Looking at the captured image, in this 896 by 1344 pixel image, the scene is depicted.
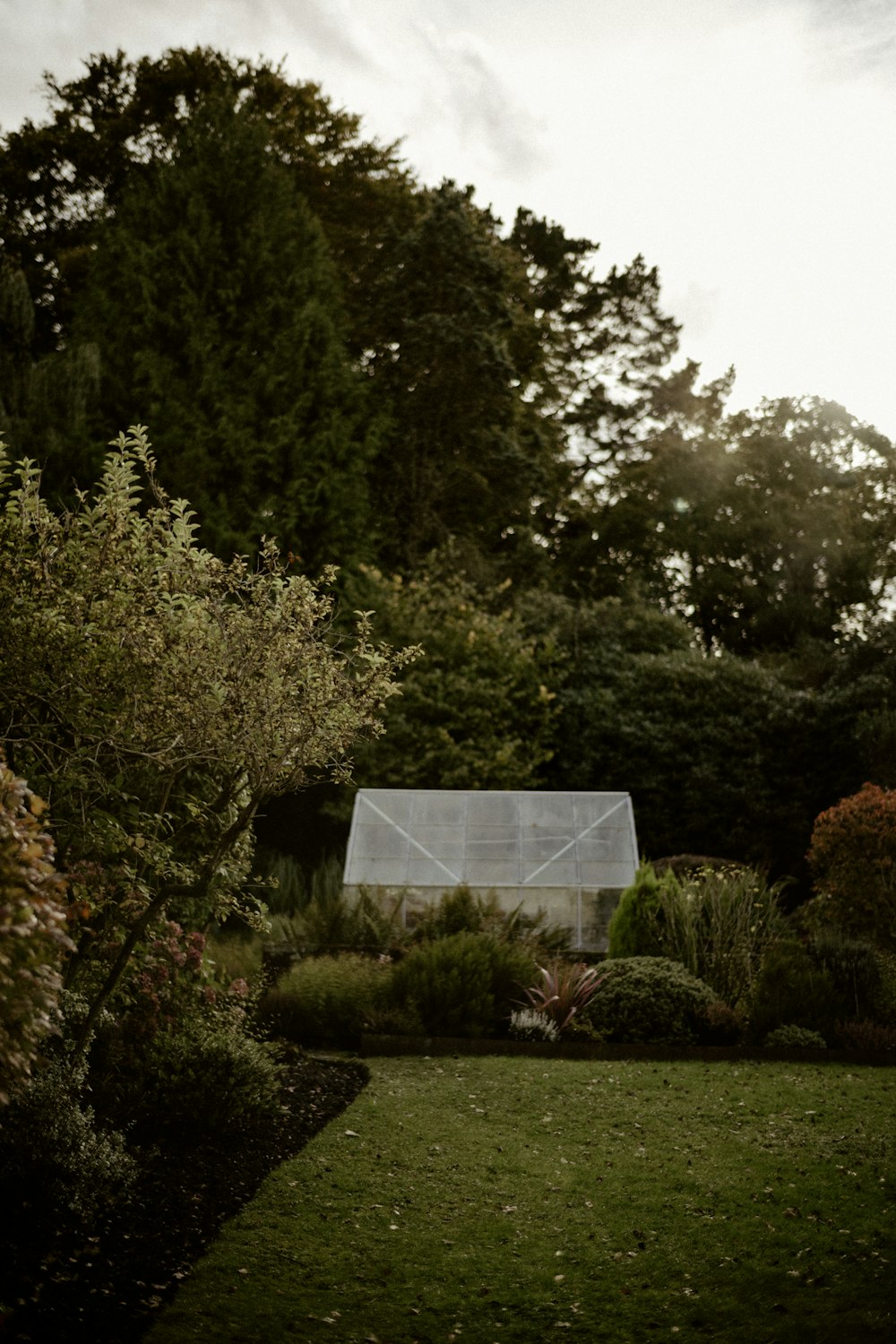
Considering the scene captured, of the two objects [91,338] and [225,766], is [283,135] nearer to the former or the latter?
[91,338]

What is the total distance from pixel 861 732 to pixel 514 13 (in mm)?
11961

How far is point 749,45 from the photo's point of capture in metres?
7.79

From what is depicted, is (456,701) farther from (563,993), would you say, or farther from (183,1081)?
(183,1081)

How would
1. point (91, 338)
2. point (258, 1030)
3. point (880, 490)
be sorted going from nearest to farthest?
1. point (258, 1030)
2. point (91, 338)
3. point (880, 490)

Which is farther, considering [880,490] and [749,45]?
[880,490]

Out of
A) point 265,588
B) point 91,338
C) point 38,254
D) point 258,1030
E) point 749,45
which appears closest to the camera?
point 265,588

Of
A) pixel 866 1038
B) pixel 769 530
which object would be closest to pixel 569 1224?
pixel 866 1038

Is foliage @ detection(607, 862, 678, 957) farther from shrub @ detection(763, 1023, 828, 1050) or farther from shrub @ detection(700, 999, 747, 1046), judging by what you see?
shrub @ detection(763, 1023, 828, 1050)

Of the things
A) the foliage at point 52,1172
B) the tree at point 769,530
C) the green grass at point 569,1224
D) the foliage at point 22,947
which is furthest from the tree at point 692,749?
the foliage at point 22,947

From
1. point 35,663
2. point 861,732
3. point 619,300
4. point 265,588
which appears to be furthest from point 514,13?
point 619,300

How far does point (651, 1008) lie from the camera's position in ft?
31.9

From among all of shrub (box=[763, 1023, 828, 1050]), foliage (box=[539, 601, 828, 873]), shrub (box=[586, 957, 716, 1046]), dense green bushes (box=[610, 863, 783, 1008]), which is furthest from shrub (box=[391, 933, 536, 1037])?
foliage (box=[539, 601, 828, 873])

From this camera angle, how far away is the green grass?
4.36m

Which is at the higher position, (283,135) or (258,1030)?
(283,135)
